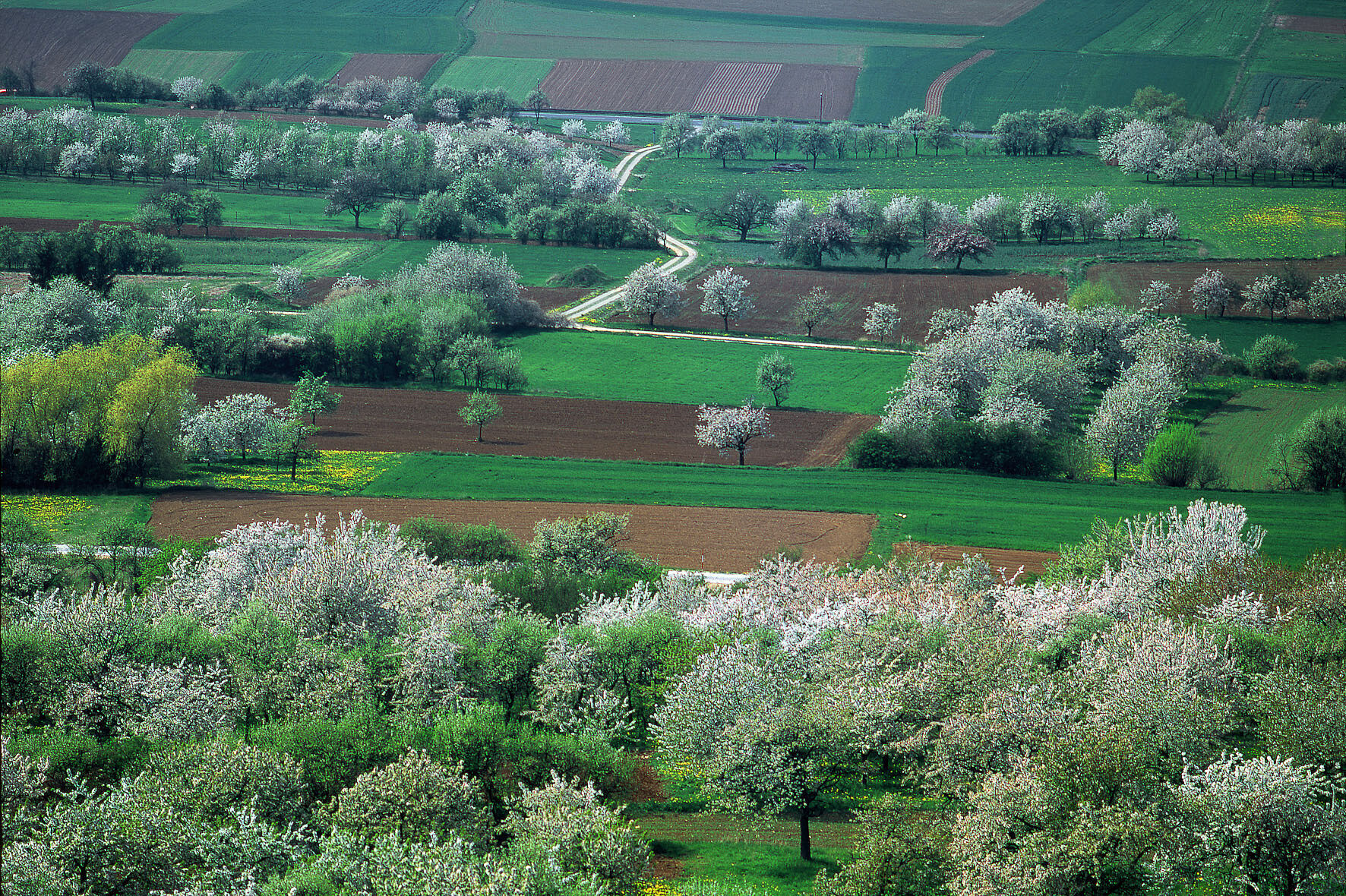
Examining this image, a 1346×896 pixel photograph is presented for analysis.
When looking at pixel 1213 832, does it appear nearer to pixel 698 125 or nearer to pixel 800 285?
pixel 800 285

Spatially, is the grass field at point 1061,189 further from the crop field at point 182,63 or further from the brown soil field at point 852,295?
the crop field at point 182,63

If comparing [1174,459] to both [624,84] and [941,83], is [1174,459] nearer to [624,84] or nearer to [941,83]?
[941,83]

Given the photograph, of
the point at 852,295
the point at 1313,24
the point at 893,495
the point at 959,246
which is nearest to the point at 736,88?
the point at 1313,24

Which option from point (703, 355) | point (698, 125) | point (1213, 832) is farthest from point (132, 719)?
point (698, 125)

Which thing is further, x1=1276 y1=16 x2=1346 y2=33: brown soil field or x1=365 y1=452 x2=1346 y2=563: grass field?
x1=1276 y1=16 x2=1346 y2=33: brown soil field

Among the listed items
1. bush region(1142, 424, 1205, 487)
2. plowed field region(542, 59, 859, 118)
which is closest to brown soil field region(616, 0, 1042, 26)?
plowed field region(542, 59, 859, 118)

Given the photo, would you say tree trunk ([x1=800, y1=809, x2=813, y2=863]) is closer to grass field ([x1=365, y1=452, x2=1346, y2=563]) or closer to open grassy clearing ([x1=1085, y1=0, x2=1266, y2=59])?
grass field ([x1=365, y1=452, x2=1346, y2=563])
